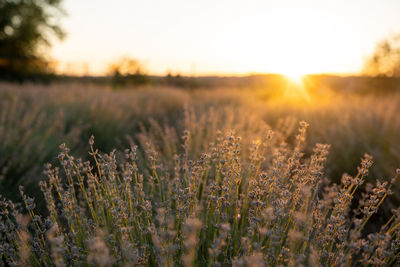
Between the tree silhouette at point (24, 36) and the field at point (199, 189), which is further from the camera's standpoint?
the tree silhouette at point (24, 36)

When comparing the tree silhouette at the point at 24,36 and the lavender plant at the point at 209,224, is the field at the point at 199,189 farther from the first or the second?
the tree silhouette at the point at 24,36

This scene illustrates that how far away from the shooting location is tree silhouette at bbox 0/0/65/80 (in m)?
15.6

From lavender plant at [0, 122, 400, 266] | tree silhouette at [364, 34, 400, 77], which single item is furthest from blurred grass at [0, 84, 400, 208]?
tree silhouette at [364, 34, 400, 77]

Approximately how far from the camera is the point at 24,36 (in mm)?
15820

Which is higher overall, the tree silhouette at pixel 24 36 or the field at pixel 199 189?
the tree silhouette at pixel 24 36

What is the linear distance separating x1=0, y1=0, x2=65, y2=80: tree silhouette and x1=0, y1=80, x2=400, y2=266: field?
11.2 metres

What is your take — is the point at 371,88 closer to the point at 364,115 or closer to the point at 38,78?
the point at 364,115

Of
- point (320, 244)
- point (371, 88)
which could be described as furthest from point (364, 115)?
point (371, 88)

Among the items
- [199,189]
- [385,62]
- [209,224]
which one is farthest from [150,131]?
[385,62]

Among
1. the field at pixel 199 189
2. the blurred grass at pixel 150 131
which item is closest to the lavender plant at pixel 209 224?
the field at pixel 199 189

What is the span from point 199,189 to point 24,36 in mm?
16966

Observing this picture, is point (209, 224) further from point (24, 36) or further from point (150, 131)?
point (24, 36)

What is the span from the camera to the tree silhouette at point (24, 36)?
15.6 metres

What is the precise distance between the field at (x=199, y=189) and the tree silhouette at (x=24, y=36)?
11.2 metres
